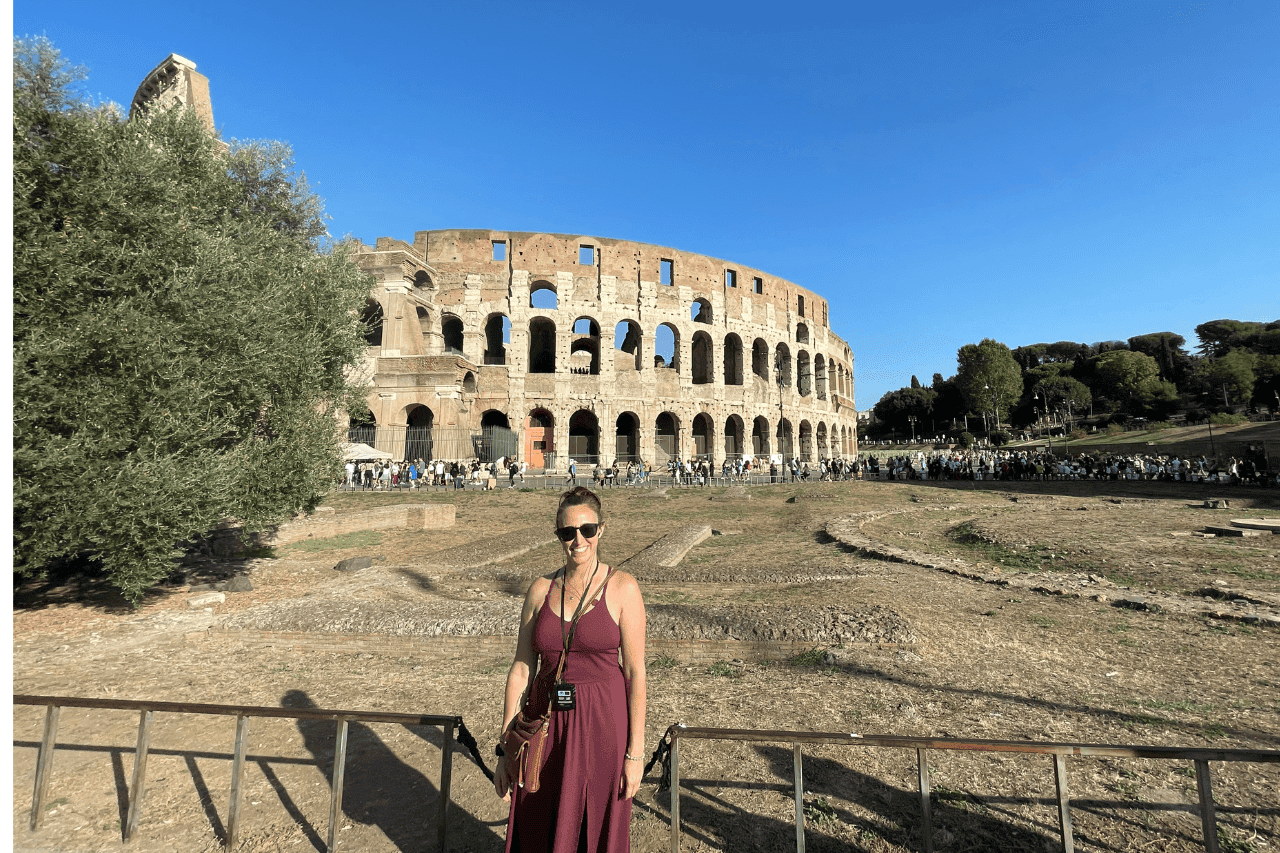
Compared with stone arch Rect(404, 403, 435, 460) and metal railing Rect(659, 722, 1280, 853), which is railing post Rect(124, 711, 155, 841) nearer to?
metal railing Rect(659, 722, 1280, 853)

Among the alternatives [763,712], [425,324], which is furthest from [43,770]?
[425,324]

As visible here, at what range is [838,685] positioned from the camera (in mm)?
4039

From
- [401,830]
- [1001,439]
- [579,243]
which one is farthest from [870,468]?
[1001,439]

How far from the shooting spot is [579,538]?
1852 millimetres

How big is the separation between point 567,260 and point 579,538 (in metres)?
28.4

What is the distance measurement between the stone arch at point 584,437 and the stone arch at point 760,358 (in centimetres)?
1069

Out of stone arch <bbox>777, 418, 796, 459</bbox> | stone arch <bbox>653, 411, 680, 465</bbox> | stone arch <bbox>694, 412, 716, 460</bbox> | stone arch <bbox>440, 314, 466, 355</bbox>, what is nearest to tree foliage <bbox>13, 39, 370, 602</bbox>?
stone arch <bbox>653, 411, 680, 465</bbox>

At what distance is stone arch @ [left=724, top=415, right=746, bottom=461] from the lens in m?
30.8

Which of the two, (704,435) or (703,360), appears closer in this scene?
(704,435)

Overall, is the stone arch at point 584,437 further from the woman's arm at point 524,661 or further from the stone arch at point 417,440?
the woman's arm at point 524,661

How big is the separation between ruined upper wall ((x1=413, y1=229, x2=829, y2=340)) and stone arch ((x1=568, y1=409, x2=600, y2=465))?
748 cm

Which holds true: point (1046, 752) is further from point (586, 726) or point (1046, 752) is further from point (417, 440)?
point (417, 440)

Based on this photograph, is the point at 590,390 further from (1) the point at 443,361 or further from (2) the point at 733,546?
(2) the point at 733,546

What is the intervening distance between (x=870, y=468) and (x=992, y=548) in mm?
20615
